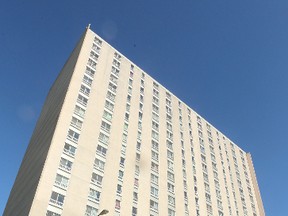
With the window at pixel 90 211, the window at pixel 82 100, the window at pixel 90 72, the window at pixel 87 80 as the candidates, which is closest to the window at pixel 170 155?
the window at pixel 82 100

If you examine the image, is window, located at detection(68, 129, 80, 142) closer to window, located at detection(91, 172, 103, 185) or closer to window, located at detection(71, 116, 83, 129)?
window, located at detection(71, 116, 83, 129)

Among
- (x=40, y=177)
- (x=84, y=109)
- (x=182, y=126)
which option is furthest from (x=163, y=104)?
(x=40, y=177)

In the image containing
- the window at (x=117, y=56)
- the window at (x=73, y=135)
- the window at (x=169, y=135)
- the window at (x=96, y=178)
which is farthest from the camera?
Result: the window at (x=117, y=56)

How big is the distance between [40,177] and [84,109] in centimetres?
1312

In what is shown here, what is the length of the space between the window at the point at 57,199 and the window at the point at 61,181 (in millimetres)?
1298

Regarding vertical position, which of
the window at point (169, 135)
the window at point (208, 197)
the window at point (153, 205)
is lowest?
the window at point (153, 205)

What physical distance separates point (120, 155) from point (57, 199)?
12.8 metres

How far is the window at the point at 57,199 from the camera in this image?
A: 35.7 metres

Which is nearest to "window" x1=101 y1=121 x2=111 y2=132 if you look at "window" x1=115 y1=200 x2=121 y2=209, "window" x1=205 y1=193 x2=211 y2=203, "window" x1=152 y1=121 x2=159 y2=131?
"window" x1=115 y1=200 x2=121 y2=209

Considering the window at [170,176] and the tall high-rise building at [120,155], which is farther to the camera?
the window at [170,176]

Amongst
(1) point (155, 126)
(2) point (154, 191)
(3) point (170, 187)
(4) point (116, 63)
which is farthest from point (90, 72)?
(3) point (170, 187)

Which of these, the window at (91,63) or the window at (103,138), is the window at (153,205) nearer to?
the window at (103,138)

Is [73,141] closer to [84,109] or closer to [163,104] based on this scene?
[84,109]

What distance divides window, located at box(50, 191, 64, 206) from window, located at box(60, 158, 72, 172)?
3.59 m
